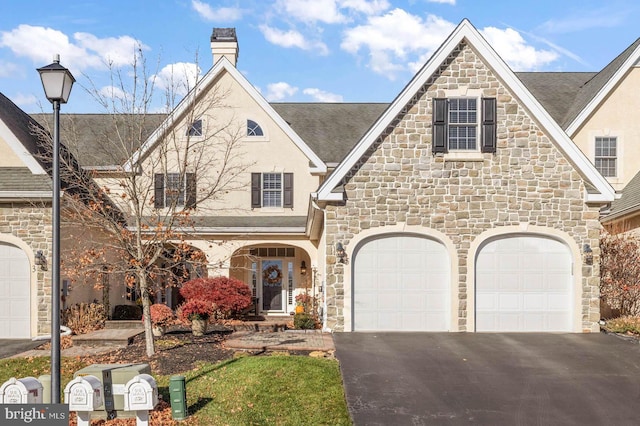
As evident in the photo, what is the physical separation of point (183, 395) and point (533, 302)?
34.4 feet

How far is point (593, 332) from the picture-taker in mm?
16266

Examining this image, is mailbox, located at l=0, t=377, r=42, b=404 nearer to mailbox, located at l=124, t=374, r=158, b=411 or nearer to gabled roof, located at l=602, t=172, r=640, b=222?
mailbox, located at l=124, t=374, r=158, b=411

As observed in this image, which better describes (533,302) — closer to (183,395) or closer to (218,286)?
(218,286)

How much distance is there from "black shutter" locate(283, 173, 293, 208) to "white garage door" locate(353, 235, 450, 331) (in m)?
7.46

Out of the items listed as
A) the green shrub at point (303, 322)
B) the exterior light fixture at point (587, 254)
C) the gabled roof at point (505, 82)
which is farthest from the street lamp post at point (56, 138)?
the exterior light fixture at point (587, 254)

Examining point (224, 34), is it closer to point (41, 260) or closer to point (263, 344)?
point (41, 260)

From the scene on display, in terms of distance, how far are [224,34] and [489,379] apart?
19.7 meters

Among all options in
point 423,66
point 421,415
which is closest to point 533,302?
point 423,66

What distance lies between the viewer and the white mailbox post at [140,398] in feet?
27.8

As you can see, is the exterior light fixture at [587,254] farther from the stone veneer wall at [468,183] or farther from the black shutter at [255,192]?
the black shutter at [255,192]

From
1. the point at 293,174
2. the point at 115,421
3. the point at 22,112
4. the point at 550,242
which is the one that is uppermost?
the point at 22,112

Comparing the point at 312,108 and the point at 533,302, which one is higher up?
the point at 312,108

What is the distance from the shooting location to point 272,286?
2366 centimetres

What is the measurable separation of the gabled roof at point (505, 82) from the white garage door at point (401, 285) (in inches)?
76.7
